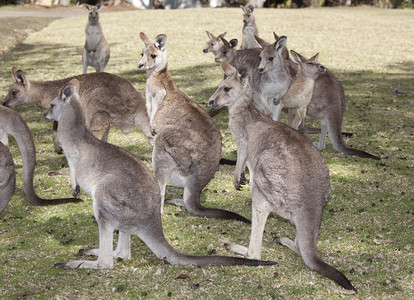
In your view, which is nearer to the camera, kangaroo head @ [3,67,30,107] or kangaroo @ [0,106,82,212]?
kangaroo @ [0,106,82,212]

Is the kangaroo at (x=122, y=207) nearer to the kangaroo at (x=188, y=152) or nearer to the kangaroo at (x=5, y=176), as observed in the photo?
the kangaroo at (x=188, y=152)

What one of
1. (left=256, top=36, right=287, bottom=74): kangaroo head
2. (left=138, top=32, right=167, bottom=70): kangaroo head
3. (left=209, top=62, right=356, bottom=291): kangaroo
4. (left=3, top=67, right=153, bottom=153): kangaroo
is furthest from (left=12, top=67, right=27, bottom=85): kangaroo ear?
(left=209, top=62, right=356, bottom=291): kangaroo

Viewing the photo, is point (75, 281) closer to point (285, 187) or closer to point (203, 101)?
point (285, 187)

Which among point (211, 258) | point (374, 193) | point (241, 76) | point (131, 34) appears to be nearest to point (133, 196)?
point (211, 258)

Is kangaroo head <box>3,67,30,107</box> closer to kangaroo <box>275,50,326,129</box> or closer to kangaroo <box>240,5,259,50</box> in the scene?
kangaroo <box>275,50,326,129</box>

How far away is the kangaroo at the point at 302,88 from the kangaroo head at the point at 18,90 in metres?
3.22

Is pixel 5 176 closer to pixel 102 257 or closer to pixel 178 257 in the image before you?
pixel 102 257

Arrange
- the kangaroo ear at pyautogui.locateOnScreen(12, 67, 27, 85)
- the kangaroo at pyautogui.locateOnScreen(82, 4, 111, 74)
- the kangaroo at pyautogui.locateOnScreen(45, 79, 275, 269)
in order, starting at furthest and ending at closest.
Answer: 1. the kangaroo at pyautogui.locateOnScreen(82, 4, 111, 74)
2. the kangaroo ear at pyautogui.locateOnScreen(12, 67, 27, 85)
3. the kangaroo at pyautogui.locateOnScreen(45, 79, 275, 269)

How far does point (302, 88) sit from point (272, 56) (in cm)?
56

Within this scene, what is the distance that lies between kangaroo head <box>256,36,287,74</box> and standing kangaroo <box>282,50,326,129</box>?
11.9 inches

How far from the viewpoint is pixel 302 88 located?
22.5 feet

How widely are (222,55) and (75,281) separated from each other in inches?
191

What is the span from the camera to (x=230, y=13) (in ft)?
76.7

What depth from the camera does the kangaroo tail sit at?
3.93m
